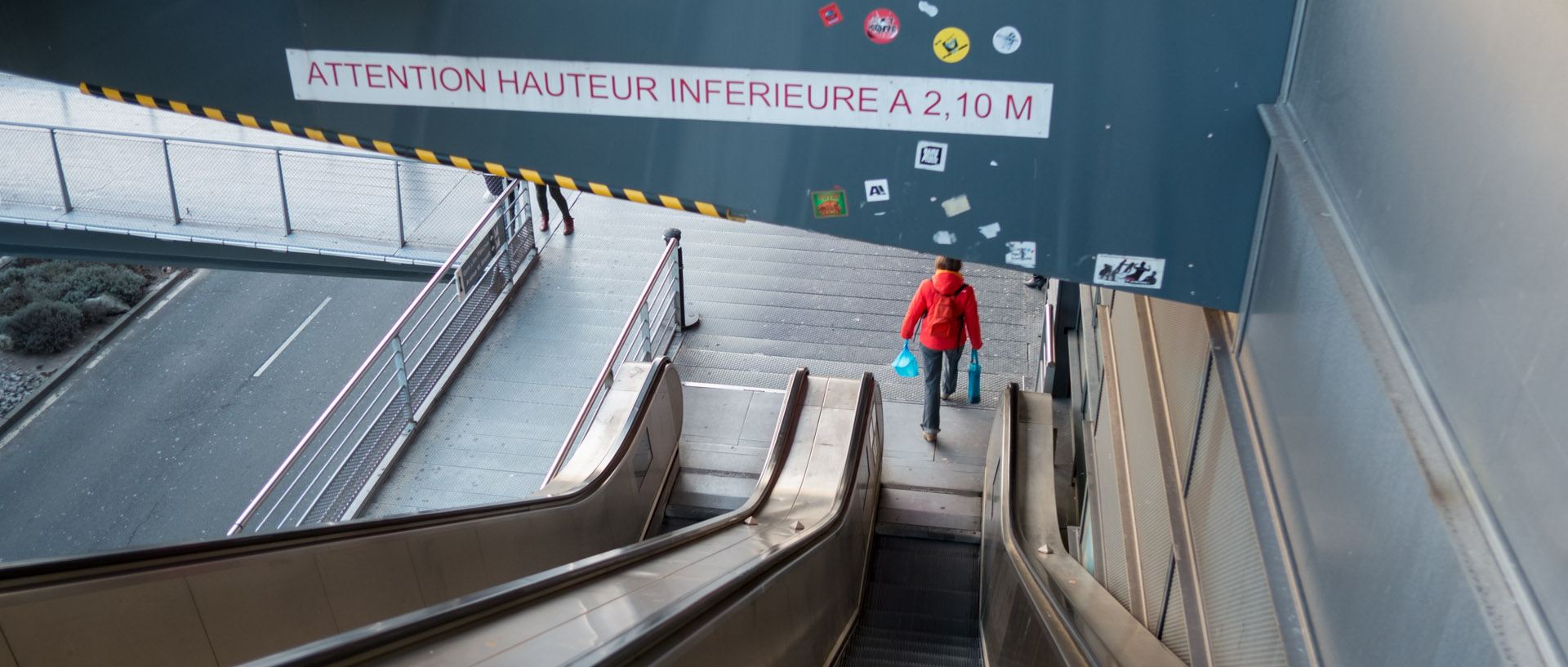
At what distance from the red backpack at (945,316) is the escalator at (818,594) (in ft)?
2.09

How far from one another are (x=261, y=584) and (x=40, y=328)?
1358 centimetres

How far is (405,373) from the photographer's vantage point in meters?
8.37

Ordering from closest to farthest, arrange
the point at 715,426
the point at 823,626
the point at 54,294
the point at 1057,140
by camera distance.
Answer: the point at 1057,140
the point at 823,626
the point at 715,426
the point at 54,294

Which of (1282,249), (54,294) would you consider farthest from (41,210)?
(1282,249)

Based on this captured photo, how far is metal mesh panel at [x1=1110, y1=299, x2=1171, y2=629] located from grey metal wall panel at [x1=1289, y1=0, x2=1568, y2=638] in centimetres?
213

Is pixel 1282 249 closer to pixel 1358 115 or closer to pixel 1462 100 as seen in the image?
pixel 1358 115

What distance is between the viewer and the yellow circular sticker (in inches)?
137

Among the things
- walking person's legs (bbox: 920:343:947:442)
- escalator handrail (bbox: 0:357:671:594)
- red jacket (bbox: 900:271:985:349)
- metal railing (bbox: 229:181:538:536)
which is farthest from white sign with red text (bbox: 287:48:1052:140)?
walking person's legs (bbox: 920:343:947:442)

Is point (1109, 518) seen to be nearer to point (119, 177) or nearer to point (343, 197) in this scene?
point (343, 197)

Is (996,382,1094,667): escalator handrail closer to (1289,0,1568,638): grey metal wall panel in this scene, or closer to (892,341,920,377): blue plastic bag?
(892,341,920,377): blue plastic bag

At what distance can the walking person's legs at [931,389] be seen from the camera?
307 inches

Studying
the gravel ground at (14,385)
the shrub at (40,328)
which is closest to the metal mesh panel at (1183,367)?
the gravel ground at (14,385)

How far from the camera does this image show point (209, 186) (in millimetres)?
10727

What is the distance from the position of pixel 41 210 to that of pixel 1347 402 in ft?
38.9
